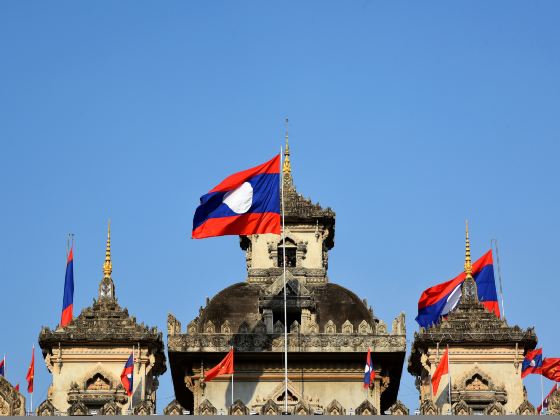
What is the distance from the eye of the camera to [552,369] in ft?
350

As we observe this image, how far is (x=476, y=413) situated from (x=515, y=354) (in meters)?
4.38

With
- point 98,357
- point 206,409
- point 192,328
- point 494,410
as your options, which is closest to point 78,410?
point 98,357

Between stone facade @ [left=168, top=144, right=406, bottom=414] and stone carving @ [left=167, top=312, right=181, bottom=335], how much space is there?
55 mm

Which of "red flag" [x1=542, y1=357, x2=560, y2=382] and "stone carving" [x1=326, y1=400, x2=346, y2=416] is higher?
"red flag" [x1=542, y1=357, x2=560, y2=382]

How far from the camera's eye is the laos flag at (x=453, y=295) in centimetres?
11038

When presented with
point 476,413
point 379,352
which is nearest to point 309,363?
point 379,352

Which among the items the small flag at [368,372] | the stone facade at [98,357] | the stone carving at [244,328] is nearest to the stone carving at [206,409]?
the stone facade at [98,357]

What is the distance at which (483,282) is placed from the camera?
113m

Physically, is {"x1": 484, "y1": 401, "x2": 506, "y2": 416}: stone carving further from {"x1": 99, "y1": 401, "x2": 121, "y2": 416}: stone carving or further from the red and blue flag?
the red and blue flag

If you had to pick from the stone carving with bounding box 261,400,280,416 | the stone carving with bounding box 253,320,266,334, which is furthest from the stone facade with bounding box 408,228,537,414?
the stone carving with bounding box 253,320,266,334

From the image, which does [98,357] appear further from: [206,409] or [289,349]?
[289,349]

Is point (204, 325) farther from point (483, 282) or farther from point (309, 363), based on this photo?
point (483, 282)

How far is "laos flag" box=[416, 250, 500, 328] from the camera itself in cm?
11038

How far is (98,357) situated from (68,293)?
5845mm
